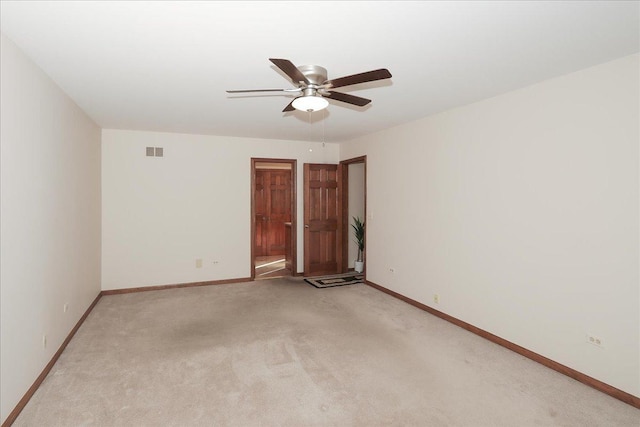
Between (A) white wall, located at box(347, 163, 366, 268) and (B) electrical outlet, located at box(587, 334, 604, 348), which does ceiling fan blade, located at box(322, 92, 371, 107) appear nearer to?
(B) electrical outlet, located at box(587, 334, 604, 348)

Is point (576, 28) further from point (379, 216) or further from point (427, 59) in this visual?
point (379, 216)

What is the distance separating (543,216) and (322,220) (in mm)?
3831

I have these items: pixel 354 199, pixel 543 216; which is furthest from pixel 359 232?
pixel 543 216

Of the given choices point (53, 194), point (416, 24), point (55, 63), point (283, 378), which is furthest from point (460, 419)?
point (55, 63)

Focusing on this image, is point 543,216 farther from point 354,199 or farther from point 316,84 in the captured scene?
point 354,199

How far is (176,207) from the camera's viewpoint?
18.1 feet

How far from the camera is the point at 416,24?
6.76ft

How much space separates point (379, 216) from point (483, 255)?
2.03m

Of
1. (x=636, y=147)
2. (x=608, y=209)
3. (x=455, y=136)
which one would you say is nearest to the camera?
(x=636, y=147)

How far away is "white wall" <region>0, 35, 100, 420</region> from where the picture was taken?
2184 mm

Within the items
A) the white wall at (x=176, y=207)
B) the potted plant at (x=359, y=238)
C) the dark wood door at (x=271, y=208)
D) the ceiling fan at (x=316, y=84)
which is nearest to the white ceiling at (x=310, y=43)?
the ceiling fan at (x=316, y=84)

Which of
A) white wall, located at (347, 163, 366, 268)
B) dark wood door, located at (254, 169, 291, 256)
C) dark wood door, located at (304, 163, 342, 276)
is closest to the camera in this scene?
dark wood door, located at (304, 163, 342, 276)

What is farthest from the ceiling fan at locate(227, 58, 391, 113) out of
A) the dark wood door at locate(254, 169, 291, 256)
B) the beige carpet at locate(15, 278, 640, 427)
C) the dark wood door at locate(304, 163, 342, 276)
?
the dark wood door at locate(254, 169, 291, 256)

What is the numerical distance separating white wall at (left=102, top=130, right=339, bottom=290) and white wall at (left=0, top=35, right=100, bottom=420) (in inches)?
48.8
